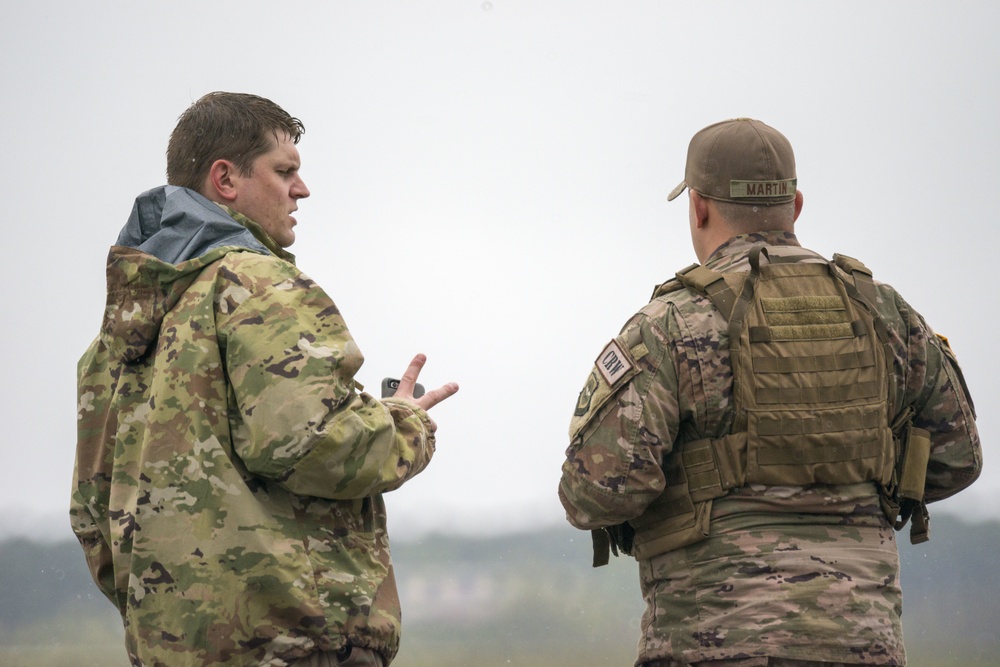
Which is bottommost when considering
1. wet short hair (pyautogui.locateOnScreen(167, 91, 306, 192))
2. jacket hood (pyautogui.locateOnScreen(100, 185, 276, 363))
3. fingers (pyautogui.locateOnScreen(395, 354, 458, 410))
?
fingers (pyautogui.locateOnScreen(395, 354, 458, 410))

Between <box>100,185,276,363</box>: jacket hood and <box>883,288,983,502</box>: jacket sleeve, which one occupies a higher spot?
<box>100,185,276,363</box>: jacket hood

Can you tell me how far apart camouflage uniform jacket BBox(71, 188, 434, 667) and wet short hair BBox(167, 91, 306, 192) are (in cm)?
31

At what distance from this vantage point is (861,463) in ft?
9.80

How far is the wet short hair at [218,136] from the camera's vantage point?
307 centimetres

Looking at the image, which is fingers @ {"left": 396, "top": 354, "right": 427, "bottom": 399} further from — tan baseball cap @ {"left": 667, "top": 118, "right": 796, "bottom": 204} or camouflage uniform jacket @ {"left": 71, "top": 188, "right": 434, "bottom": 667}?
tan baseball cap @ {"left": 667, "top": 118, "right": 796, "bottom": 204}

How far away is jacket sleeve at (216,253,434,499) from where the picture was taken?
2.56m

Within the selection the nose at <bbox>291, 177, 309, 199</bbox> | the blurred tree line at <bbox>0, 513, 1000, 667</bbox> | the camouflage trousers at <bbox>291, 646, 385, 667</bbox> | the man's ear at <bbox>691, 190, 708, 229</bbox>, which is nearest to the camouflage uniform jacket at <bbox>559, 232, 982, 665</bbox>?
the man's ear at <bbox>691, 190, 708, 229</bbox>

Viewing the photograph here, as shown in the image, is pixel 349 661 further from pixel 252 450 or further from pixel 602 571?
pixel 602 571

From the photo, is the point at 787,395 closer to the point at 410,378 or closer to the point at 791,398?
the point at 791,398

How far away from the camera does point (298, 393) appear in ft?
8.45

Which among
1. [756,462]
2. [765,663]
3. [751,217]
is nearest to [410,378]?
[756,462]

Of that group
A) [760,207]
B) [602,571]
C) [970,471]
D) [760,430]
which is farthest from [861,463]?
[602,571]

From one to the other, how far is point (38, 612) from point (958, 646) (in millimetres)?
7595

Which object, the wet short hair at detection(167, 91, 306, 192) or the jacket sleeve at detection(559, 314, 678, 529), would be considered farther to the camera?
the wet short hair at detection(167, 91, 306, 192)
